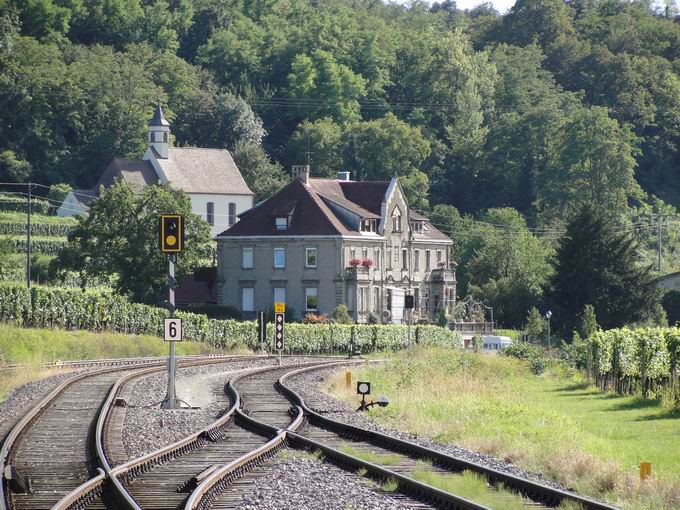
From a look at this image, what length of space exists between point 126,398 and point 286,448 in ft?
35.5

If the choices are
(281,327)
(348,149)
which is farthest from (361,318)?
(348,149)

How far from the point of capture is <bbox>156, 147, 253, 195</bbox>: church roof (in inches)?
5059

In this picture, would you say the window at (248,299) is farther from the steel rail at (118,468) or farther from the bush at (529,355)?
the steel rail at (118,468)

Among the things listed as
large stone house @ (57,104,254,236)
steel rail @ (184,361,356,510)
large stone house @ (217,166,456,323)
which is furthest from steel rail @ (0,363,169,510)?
large stone house @ (57,104,254,236)

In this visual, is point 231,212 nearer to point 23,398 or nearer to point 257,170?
point 257,170

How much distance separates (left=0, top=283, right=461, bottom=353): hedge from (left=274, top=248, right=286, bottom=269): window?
52.0ft

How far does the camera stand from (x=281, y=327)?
5694 centimetres

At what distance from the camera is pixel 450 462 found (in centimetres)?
2009

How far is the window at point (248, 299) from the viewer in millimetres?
96250

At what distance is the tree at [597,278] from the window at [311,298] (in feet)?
49.0

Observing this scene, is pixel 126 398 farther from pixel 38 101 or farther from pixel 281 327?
pixel 38 101

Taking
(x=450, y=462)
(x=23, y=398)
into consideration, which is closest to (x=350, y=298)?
(x=23, y=398)

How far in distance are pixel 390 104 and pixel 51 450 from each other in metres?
153

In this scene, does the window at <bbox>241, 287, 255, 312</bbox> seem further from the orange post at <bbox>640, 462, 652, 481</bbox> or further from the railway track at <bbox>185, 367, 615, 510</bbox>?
the orange post at <bbox>640, 462, 652, 481</bbox>
